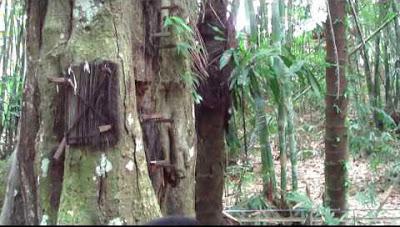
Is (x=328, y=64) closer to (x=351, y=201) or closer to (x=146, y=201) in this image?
(x=146, y=201)

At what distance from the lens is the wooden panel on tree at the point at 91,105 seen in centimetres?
378

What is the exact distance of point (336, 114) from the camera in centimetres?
577

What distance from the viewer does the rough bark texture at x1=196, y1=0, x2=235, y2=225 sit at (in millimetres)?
6105

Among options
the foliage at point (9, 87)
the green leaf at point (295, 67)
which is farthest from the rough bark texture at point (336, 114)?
the foliage at point (9, 87)

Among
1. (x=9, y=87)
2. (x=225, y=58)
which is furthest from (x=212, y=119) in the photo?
(x=9, y=87)

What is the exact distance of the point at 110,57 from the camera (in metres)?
3.97

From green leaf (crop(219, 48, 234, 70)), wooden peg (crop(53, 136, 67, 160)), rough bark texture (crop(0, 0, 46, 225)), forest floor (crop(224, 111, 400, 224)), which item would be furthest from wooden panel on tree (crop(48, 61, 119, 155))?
forest floor (crop(224, 111, 400, 224))

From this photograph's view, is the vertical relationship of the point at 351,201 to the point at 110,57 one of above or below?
below

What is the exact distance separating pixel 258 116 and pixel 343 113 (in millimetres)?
1543

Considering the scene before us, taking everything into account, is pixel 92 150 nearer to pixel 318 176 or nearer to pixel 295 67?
pixel 295 67

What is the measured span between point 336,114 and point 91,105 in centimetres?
282

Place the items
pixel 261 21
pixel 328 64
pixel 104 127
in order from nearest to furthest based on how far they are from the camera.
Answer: pixel 104 127 < pixel 328 64 < pixel 261 21

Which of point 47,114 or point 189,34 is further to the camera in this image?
point 189,34

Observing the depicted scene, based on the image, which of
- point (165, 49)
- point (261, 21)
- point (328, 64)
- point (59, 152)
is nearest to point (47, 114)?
point (59, 152)
